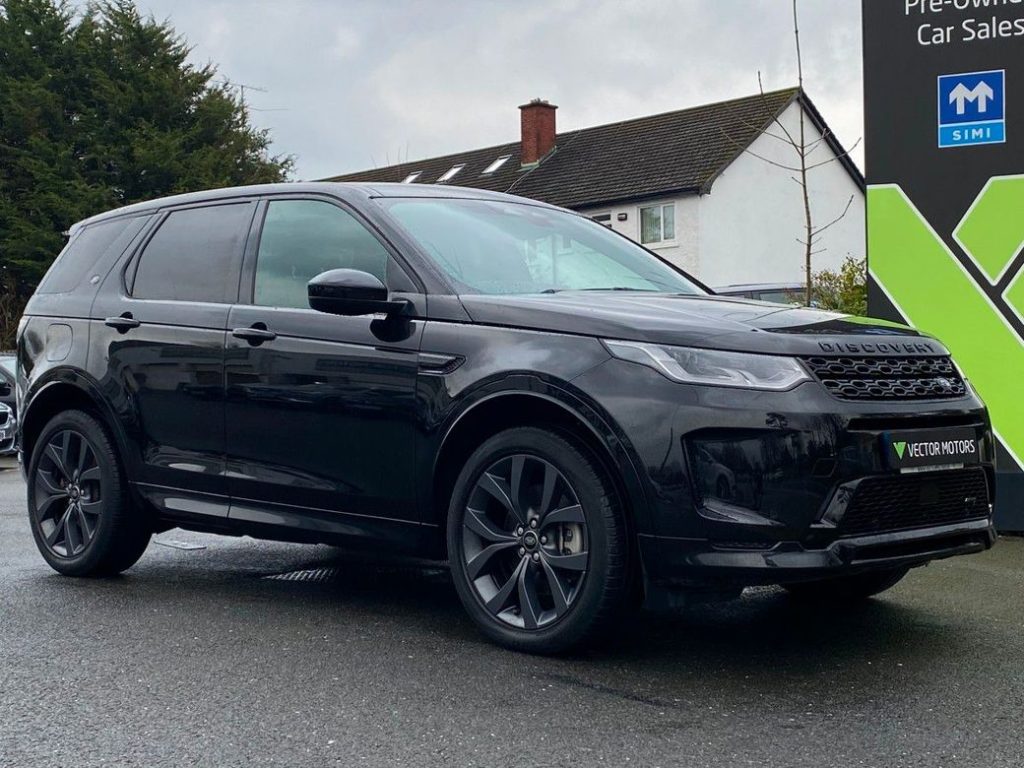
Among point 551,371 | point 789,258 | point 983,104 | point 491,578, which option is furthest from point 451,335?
point 789,258

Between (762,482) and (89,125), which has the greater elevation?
(89,125)

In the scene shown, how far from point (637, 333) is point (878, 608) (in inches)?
78.3

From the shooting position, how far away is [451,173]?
50.7m

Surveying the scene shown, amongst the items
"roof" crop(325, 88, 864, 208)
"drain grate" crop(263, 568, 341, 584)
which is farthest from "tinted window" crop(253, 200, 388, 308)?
"roof" crop(325, 88, 864, 208)

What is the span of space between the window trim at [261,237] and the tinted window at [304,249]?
2cm

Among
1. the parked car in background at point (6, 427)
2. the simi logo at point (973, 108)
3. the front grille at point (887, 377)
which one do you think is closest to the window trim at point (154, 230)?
the front grille at point (887, 377)

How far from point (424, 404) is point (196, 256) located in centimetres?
183

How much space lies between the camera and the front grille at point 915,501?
14.8ft

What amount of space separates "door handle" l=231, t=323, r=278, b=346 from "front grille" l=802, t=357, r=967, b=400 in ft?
7.60

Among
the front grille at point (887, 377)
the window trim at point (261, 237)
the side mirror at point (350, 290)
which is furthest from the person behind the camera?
the window trim at point (261, 237)

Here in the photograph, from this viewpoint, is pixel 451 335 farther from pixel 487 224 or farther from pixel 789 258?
pixel 789 258

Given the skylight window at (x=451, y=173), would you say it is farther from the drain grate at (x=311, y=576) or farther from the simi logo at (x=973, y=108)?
the drain grate at (x=311, y=576)

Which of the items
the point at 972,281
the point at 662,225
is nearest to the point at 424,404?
the point at 972,281

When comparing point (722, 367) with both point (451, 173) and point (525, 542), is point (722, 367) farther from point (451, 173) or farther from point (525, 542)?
point (451, 173)
